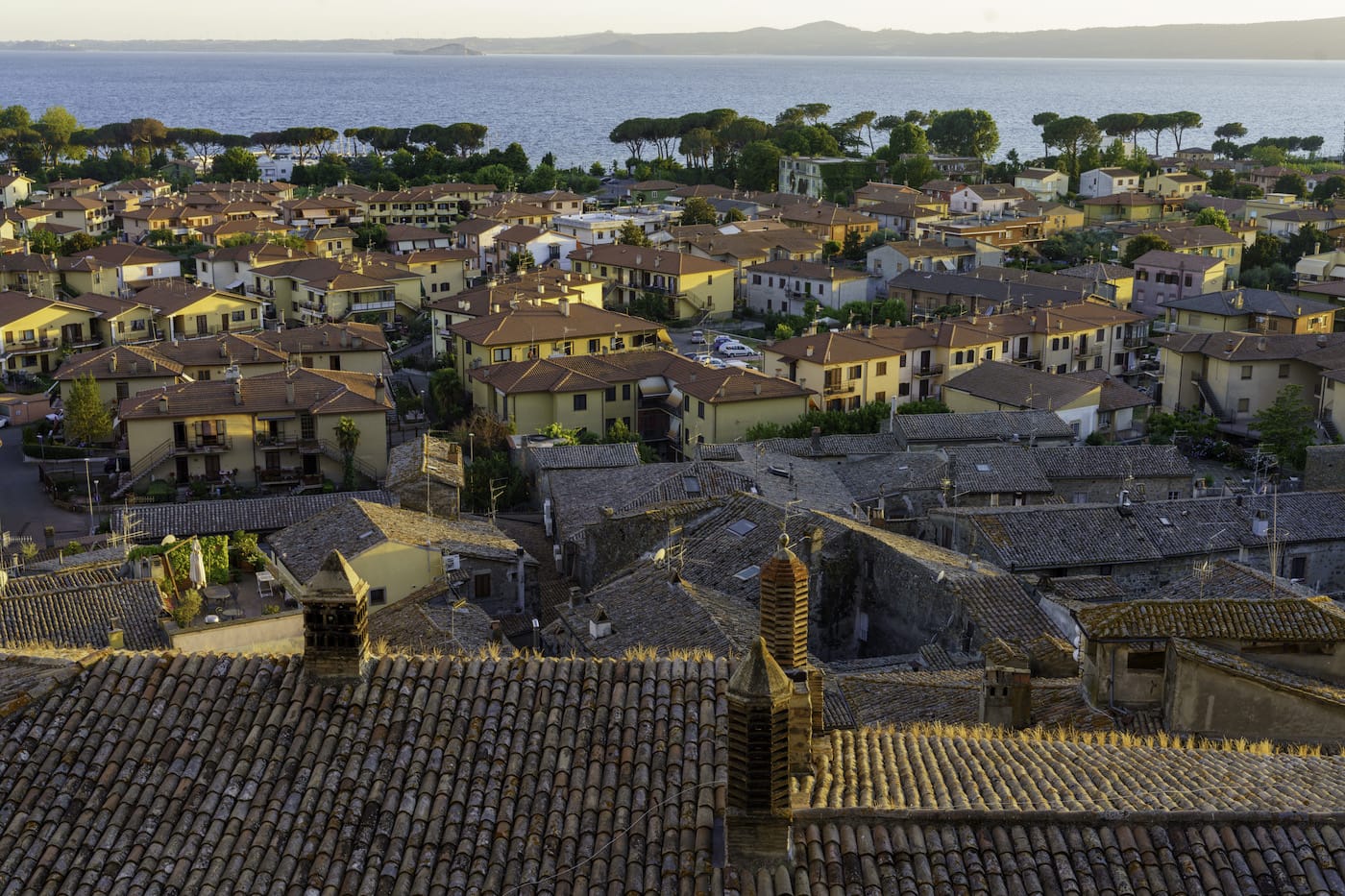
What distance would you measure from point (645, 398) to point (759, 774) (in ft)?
140

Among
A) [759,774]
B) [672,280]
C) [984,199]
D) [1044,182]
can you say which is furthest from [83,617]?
[1044,182]

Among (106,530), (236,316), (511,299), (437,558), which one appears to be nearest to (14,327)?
(236,316)

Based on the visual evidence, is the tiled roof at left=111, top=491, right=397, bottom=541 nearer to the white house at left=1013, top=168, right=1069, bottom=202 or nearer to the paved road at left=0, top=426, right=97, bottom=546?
the paved road at left=0, top=426, right=97, bottom=546

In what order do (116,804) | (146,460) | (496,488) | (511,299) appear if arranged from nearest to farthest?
(116,804) → (496,488) → (146,460) → (511,299)

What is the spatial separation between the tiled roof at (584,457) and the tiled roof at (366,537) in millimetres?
7524

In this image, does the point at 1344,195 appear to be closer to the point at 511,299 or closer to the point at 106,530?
the point at 511,299

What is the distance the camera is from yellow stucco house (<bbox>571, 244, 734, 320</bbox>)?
2997 inches

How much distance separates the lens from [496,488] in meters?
38.9

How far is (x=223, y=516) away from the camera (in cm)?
3681

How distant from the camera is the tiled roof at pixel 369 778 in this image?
348 inches

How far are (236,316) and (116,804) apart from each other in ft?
204

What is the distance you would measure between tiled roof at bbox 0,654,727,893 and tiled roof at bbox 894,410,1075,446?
3108 centimetres

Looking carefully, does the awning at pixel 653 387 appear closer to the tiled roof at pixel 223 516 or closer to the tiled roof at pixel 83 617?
the tiled roof at pixel 223 516

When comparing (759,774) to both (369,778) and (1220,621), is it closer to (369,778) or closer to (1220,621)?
(369,778)
